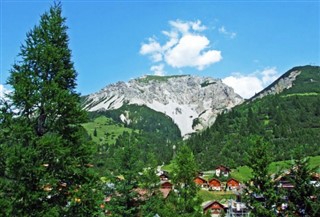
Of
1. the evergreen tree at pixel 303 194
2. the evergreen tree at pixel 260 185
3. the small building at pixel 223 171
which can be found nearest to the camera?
the evergreen tree at pixel 303 194

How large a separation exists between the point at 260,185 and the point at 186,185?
27.9 ft

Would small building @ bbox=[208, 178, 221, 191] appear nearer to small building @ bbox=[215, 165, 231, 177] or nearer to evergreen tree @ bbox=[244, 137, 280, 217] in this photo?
small building @ bbox=[215, 165, 231, 177]

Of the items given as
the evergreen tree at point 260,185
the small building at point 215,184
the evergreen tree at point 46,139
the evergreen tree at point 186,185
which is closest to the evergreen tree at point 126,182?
the evergreen tree at point 186,185

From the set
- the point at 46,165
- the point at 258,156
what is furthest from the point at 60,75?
the point at 258,156

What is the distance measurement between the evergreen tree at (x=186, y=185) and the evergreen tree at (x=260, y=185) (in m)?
5.81

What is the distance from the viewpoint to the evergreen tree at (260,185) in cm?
2717

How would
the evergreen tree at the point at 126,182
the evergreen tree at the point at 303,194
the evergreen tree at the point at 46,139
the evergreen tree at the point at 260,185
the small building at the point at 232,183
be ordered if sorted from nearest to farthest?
the evergreen tree at the point at 46,139, the evergreen tree at the point at 303,194, the evergreen tree at the point at 260,185, the evergreen tree at the point at 126,182, the small building at the point at 232,183

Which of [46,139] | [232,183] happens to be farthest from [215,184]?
[46,139]

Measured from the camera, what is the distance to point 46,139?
16.2 metres

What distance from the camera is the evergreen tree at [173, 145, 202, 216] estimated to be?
3297cm

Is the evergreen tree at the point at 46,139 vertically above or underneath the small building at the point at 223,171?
above

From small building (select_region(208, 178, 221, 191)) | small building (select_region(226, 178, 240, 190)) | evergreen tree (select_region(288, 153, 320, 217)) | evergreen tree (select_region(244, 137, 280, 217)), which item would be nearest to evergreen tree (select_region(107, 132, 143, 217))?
evergreen tree (select_region(244, 137, 280, 217))

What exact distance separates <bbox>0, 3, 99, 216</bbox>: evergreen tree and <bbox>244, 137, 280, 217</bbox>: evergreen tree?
14510 millimetres

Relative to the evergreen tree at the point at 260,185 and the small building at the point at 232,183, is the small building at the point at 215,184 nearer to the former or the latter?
the small building at the point at 232,183
